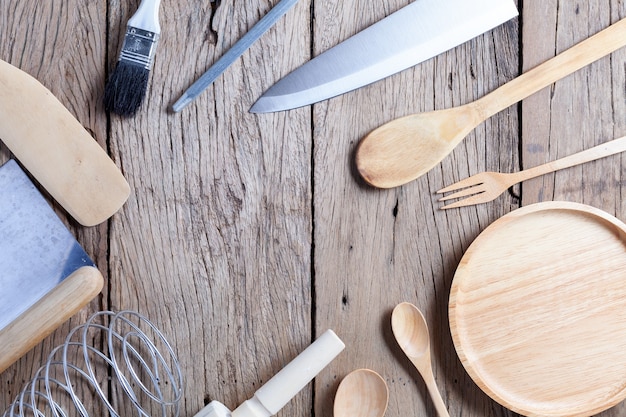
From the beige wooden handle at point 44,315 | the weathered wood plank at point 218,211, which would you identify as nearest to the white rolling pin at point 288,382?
the weathered wood plank at point 218,211

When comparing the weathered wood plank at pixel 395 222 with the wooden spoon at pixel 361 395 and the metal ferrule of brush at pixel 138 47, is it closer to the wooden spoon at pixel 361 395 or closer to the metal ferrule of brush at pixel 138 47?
the wooden spoon at pixel 361 395

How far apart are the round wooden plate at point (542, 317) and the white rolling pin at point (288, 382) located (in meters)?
0.15

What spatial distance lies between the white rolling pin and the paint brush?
306 mm

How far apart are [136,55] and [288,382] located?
35 centimetres

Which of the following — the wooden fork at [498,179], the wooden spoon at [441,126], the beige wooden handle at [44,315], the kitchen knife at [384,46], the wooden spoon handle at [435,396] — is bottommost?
the wooden spoon handle at [435,396]

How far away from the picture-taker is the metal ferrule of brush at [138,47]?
629mm

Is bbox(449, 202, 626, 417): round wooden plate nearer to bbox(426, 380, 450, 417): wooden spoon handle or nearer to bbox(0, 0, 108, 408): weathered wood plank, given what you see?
bbox(426, 380, 450, 417): wooden spoon handle

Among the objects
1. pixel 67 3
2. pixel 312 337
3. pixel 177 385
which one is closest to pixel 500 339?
pixel 312 337

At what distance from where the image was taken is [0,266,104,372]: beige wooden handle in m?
0.58

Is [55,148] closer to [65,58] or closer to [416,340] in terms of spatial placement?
[65,58]

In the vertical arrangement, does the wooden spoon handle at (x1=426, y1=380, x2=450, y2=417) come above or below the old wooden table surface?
below

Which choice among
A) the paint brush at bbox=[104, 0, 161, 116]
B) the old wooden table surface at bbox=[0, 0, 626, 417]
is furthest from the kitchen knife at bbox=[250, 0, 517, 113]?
the paint brush at bbox=[104, 0, 161, 116]

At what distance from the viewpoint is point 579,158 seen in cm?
67

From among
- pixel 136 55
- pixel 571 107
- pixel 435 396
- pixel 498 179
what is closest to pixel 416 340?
pixel 435 396
